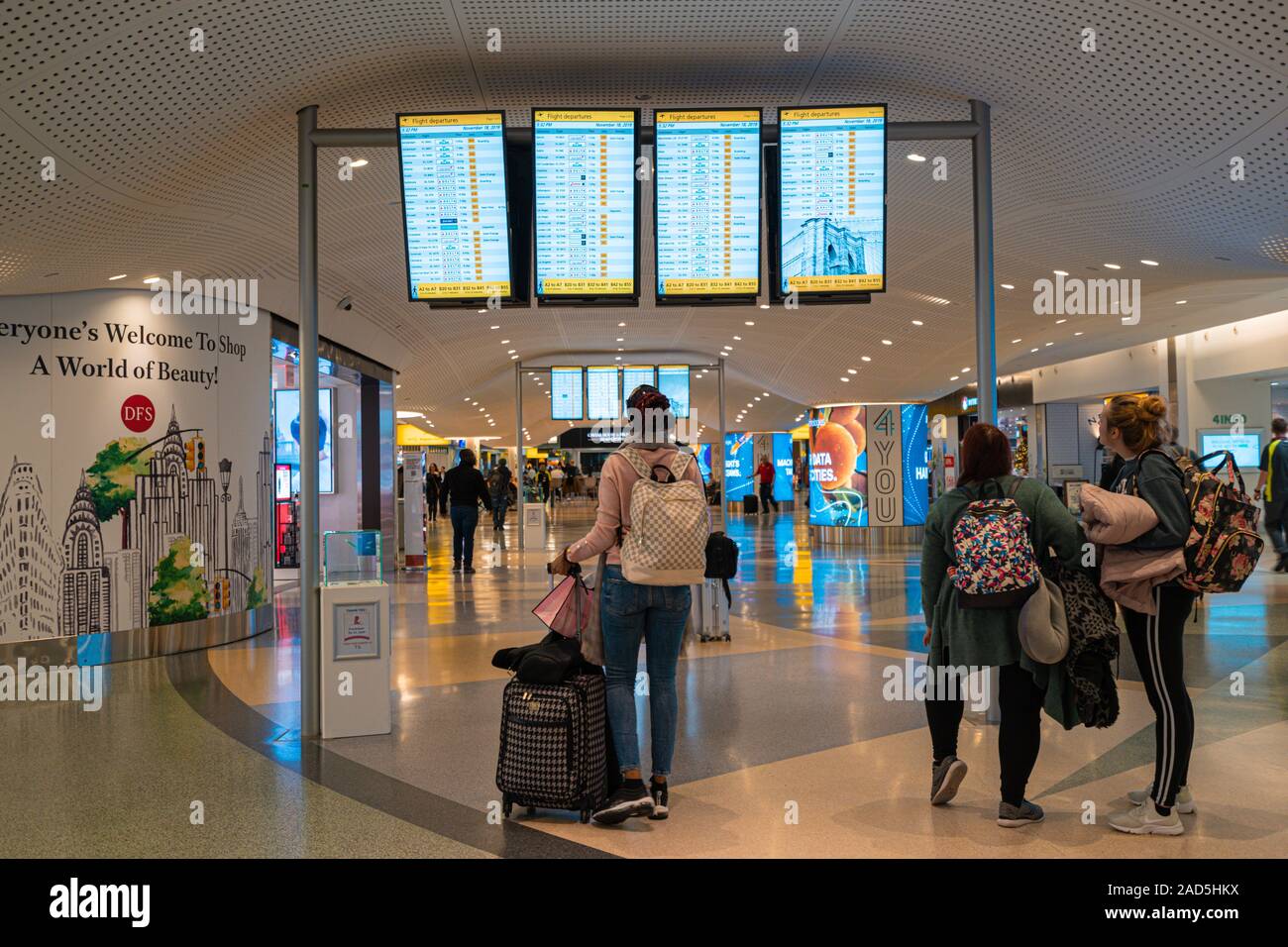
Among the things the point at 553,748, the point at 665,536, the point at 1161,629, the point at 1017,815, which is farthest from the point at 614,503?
the point at 1161,629

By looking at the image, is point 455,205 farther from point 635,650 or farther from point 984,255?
point 984,255

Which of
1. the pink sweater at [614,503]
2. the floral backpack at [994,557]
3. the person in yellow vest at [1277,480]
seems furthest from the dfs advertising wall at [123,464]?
the person in yellow vest at [1277,480]

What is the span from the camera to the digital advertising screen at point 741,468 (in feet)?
137

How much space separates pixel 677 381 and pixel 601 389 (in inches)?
65.9

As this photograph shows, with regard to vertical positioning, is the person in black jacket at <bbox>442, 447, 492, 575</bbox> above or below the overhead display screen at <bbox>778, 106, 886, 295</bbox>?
below

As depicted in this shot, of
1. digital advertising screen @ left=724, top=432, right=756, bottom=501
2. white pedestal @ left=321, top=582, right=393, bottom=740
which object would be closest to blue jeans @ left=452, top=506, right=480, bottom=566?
white pedestal @ left=321, top=582, right=393, bottom=740

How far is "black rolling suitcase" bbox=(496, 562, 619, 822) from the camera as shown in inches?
176

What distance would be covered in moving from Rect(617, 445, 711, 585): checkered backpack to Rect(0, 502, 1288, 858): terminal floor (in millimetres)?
1048

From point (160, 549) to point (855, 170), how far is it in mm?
6821

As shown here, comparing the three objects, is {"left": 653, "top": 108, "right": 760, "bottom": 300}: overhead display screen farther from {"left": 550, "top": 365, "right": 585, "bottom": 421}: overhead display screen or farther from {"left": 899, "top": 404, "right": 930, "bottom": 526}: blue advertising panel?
{"left": 550, "top": 365, "right": 585, "bottom": 421}: overhead display screen

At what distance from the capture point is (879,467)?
21656mm

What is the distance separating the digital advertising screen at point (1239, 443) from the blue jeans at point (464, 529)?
14457 millimetres
